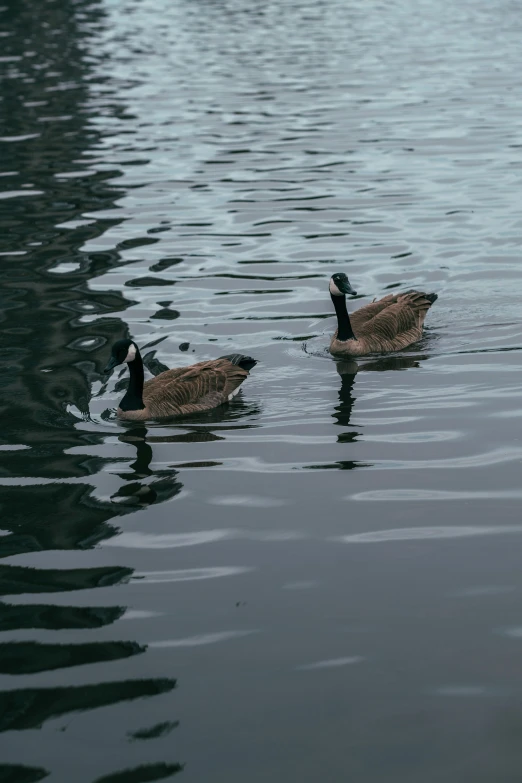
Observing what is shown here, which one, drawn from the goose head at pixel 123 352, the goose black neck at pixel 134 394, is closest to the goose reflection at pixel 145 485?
the goose black neck at pixel 134 394

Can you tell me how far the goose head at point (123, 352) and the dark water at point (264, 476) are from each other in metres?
0.66

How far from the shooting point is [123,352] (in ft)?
44.0

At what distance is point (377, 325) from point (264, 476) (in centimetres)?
489

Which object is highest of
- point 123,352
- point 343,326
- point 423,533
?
point 123,352

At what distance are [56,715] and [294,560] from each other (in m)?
2.57

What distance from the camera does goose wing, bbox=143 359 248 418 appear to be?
44.0 ft

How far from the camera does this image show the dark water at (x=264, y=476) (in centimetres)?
742

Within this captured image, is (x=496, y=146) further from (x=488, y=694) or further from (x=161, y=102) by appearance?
(x=488, y=694)

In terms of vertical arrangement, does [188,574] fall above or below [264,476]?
above

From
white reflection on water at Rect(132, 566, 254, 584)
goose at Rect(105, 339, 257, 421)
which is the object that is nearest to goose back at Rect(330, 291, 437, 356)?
goose at Rect(105, 339, 257, 421)

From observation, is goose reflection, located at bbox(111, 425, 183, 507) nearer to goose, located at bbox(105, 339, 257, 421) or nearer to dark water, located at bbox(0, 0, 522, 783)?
dark water, located at bbox(0, 0, 522, 783)

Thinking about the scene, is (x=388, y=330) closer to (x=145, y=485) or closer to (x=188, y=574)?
(x=145, y=485)

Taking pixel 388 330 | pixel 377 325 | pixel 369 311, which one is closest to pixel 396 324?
pixel 388 330

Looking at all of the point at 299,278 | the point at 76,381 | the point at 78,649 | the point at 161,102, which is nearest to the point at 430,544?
the point at 78,649
